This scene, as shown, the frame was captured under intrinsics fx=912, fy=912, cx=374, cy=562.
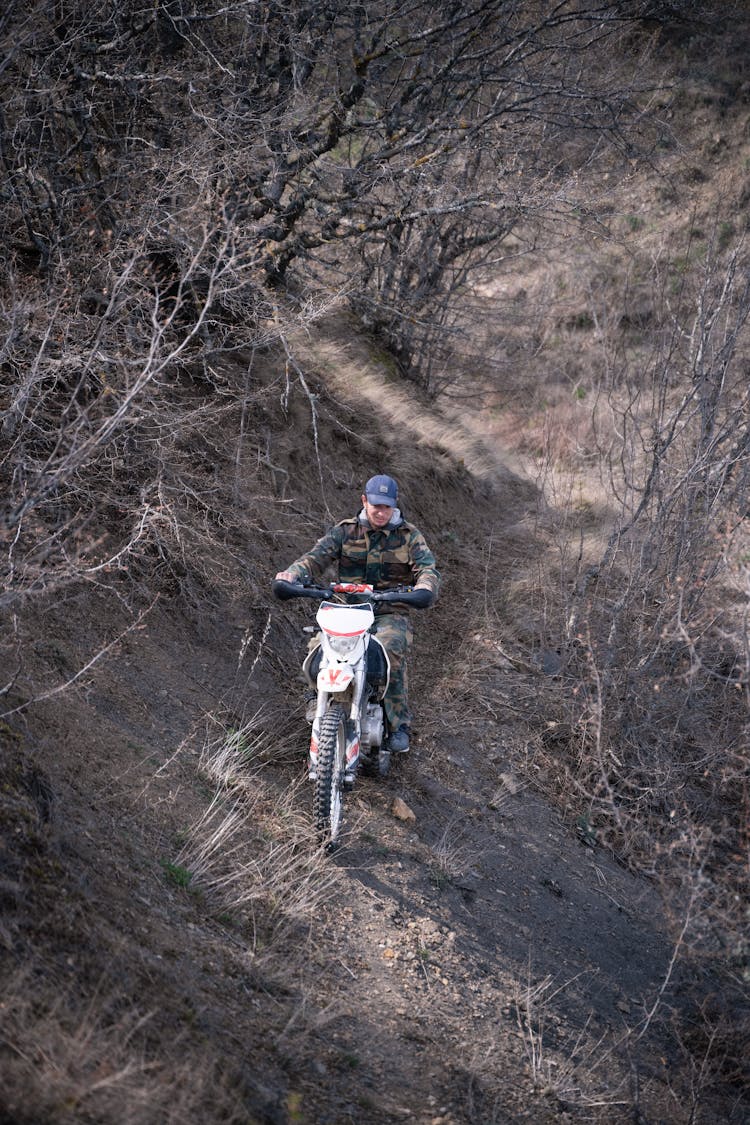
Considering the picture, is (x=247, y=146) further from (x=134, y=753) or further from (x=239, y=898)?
(x=239, y=898)

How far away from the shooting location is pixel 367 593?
5.68 meters

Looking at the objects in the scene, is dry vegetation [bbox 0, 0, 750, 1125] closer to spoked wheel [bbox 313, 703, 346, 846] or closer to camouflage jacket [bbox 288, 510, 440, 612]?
spoked wheel [bbox 313, 703, 346, 846]

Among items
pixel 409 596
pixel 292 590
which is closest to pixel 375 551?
pixel 409 596

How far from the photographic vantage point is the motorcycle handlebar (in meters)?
5.58

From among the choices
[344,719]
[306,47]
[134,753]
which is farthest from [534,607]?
[306,47]

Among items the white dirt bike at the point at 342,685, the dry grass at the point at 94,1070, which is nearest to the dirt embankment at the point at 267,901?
the dry grass at the point at 94,1070

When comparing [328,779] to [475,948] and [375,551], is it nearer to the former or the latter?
[475,948]

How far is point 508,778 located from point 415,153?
22.1ft

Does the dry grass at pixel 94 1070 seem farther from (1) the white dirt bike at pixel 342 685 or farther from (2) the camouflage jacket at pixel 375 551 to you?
(2) the camouflage jacket at pixel 375 551

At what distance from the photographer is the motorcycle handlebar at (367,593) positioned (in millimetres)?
5578

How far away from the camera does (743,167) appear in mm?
17547

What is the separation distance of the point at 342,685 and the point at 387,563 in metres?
1.52

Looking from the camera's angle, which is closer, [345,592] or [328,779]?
[328,779]

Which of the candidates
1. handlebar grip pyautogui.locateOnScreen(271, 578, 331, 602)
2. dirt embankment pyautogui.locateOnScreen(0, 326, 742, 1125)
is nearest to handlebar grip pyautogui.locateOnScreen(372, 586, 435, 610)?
handlebar grip pyautogui.locateOnScreen(271, 578, 331, 602)
